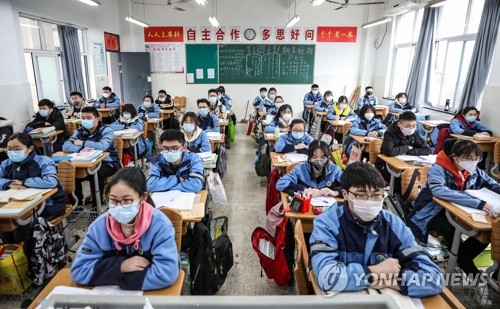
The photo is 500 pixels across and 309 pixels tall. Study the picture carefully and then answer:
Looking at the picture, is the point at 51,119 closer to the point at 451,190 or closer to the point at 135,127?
the point at 135,127

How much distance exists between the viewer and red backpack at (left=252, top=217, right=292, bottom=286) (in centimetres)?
250

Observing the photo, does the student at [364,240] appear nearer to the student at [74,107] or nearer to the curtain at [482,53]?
the curtain at [482,53]

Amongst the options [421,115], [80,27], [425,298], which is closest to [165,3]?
[80,27]

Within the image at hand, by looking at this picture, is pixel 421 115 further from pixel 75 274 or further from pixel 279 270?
pixel 75 274

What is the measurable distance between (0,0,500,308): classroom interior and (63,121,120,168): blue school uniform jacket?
1.00 m

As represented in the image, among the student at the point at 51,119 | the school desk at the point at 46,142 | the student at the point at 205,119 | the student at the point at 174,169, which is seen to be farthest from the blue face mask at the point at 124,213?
the student at the point at 51,119

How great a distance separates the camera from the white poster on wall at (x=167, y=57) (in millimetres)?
10453

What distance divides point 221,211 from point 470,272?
270 cm

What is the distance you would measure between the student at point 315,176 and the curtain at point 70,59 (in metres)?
7.01

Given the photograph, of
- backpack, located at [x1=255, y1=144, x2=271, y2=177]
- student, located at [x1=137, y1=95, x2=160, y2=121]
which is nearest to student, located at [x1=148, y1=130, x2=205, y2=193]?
backpack, located at [x1=255, y1=144, x2=271, y2=177]

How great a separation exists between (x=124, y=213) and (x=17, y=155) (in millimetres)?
1925

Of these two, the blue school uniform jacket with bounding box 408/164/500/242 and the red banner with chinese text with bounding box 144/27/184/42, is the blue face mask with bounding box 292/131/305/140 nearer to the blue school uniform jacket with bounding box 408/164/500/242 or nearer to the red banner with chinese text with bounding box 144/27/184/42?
the blue school uniform jacket with bounding box 408/164/500/242

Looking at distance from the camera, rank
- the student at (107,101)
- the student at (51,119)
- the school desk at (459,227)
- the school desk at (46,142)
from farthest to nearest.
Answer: the student at (107,101)
the student at (51,119)
the school desk at (46,142)
the school desk at (459,227)

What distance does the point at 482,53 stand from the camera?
586 cm
